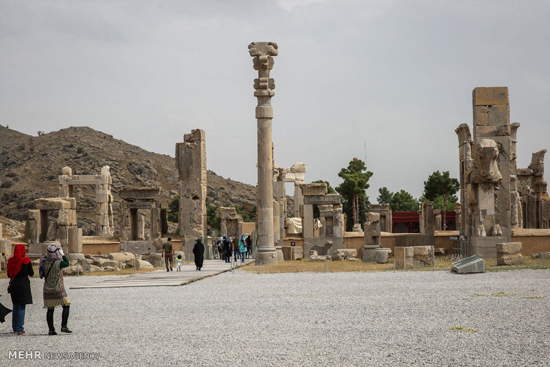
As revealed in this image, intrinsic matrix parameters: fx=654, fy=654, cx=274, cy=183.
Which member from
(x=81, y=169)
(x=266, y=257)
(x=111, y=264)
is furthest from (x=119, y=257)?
(x=81, y=169)

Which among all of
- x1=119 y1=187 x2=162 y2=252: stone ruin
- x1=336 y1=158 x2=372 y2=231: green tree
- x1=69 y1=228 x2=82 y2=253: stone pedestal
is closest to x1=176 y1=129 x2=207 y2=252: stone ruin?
x1=119 y1=187 x2=162 y2=252: stone ruin

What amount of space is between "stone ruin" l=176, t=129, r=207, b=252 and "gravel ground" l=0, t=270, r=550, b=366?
1521 cm

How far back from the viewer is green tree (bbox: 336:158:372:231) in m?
58.5

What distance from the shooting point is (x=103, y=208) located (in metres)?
42.8

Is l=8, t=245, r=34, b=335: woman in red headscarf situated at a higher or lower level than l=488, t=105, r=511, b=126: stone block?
lower

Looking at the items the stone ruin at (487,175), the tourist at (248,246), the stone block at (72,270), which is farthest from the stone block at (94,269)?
the stone ruin at (487,175)

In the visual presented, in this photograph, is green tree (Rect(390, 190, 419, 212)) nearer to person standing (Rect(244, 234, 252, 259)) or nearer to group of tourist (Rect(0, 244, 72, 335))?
person standing (Rect(244, 234, 252, 259))

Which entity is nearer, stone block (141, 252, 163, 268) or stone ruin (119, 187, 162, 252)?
stone block (141, 252, 163, 268)

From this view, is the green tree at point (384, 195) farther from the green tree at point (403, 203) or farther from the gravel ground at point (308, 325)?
the gravel ground at point (308, 325)

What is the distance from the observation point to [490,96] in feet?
75.2

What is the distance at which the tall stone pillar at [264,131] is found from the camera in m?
24.2

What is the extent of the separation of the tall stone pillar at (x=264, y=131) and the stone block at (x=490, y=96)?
24.1ft

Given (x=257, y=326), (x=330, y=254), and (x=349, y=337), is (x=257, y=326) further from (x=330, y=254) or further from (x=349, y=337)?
(x=330, y=254)

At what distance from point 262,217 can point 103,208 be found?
70.4 ft
